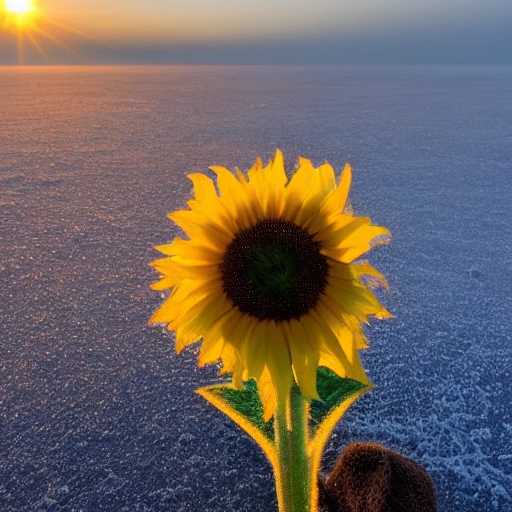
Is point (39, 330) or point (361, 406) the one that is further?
point (39, 330)

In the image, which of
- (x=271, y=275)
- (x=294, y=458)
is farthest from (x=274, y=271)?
(x=294, y=458)

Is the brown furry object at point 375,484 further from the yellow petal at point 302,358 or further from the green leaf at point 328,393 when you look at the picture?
the yellow petal at point 302,358

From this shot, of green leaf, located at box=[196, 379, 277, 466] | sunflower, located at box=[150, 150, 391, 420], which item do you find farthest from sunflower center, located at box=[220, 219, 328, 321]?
green leaf, located at box=[196, 379, 277, 466]

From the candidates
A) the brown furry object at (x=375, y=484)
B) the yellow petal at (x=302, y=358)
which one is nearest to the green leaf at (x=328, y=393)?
the brown furry object at (x=375, y=484)

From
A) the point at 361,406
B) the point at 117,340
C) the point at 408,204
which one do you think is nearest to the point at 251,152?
the point at 408,204

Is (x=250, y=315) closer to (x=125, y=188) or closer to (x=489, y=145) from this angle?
(x=125, y=188)

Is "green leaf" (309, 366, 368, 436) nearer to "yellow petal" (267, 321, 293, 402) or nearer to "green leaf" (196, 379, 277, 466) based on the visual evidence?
"green leaf" (196, 379, 277, 466)

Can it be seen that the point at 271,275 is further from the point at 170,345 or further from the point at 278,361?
the point at 170,345
